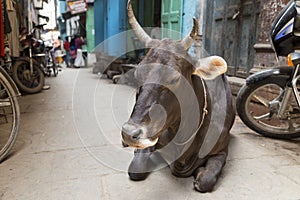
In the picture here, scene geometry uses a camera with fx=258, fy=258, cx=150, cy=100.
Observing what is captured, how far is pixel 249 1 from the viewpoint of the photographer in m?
3.52

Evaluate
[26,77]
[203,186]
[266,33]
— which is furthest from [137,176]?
[26,77]

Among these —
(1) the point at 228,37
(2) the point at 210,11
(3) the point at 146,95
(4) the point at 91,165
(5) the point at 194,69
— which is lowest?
(4) the point at 91,165

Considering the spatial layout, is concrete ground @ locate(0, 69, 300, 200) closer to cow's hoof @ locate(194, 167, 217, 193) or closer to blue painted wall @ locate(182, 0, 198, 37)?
cow's hoof @ locate(194, 167, 217, 193)

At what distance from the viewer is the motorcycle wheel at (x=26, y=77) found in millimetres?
4473

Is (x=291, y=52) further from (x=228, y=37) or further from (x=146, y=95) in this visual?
(x=228, y=37)

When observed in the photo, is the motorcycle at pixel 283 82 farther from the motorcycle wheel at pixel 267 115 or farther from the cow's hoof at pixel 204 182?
the cow's hoof at pixel 204 182

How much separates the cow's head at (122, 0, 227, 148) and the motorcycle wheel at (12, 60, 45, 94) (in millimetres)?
3737

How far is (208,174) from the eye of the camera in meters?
1.49

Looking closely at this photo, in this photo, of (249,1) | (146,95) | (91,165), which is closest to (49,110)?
(91,165)

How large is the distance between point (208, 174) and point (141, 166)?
0.42 m

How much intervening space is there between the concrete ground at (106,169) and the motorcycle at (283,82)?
0.12m

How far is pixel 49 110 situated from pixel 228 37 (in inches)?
110

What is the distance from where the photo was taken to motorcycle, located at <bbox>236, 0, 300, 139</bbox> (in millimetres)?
1933

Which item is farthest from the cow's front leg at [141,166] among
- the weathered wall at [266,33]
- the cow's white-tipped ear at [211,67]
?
the weathered wall at [266,33]
